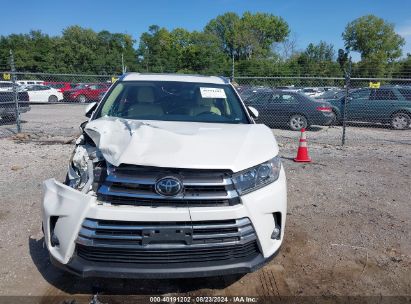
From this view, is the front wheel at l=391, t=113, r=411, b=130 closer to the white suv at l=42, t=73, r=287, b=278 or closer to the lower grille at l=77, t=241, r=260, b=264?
the white suv at l=42, t=73, r=287, b=278

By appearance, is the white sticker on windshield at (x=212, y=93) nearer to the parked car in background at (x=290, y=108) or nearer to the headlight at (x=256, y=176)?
the headlight at (x=256, y=176)

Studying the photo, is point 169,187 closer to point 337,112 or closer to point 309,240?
point 309,240

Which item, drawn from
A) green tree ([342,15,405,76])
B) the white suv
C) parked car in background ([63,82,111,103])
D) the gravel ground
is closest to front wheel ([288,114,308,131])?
the gravel ground

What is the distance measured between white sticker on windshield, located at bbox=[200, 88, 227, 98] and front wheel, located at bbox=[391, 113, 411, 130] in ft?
36.2

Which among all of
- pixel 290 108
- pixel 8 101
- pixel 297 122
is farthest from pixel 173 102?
Answer: pixel 8 101

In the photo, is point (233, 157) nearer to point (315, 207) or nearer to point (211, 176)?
point (211, 176)

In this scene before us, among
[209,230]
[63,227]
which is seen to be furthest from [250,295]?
[63,227]

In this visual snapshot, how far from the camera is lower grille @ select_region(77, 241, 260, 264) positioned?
2615 millimetres

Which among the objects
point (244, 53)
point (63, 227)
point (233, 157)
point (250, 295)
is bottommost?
point (250, 295)

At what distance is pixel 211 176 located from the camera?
2.72m

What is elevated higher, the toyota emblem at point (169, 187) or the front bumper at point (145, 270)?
the toyota emblem at point (169, 187)

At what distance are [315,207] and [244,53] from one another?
88708mm

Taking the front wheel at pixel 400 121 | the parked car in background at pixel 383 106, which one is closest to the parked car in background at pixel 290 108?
the parked car in background at pixel 383 106

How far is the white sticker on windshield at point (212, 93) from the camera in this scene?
446 centimetres
